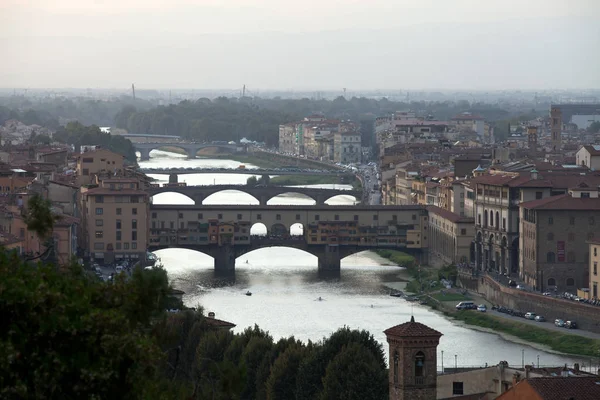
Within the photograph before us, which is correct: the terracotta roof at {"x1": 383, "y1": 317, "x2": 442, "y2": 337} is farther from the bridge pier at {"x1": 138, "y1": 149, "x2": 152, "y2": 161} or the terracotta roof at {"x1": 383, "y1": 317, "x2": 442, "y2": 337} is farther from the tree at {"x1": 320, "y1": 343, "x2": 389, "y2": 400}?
the bridge pier at {"x1": 138, "y1": 149, "x2": 152, "y2": 161}

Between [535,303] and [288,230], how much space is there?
402 inches

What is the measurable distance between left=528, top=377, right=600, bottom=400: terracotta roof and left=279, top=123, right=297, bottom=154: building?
206ft

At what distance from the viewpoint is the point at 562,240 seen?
27.3m

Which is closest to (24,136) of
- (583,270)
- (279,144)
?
(279,144)

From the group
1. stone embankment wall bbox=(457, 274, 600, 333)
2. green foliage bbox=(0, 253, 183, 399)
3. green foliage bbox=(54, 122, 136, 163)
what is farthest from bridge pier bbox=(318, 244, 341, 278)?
green foliage bbox=(0, 253, 183, 399)

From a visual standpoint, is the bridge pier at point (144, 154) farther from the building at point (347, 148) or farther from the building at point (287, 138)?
the building at point (347, 148)

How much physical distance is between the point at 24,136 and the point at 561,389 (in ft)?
193

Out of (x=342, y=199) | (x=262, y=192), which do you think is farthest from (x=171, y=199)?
(x=342, y=199)

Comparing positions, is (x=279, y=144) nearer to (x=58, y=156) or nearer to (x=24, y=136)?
(x=24, y=136)

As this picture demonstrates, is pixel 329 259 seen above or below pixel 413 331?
below

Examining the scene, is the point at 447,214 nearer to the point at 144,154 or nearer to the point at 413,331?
the point at 413,331

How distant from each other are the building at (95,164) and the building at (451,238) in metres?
6.46

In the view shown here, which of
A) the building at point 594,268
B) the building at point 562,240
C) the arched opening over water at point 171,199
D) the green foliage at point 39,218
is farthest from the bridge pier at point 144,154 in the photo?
the green foliage at point 39,218

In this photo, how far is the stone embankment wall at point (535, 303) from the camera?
23.5 m
